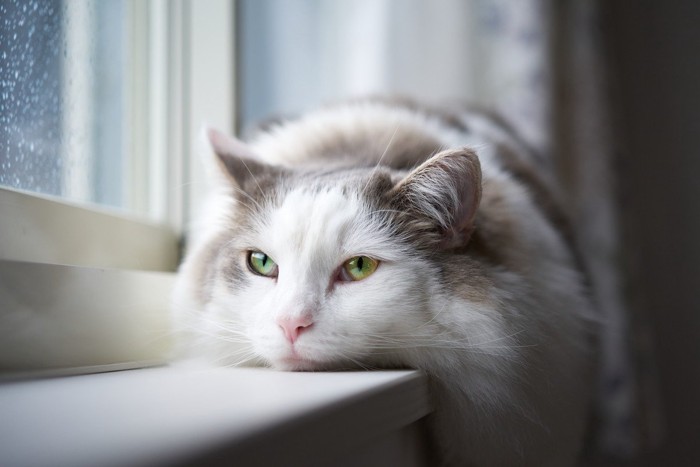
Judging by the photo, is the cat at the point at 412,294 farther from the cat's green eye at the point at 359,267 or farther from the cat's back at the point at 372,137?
the cat's back at the point at 372,137

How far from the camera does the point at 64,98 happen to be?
105cm

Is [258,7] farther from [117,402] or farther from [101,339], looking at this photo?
[117,402]

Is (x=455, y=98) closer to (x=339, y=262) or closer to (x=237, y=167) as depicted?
(x=237, y=167)

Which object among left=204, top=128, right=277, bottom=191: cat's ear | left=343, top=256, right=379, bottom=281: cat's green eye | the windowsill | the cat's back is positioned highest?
the cat's back

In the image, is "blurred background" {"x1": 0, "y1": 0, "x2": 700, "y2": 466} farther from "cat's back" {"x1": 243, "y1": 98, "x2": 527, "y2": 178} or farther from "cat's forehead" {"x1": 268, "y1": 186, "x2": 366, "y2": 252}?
"cat's forehead" {"x1": 268, "y1": 186, "x2": 366, "y2": 252}

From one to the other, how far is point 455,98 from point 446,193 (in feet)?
4.44

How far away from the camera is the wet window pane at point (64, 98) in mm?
881

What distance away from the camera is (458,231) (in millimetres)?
914

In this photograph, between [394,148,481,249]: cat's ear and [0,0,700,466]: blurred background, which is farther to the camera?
[0,0,700,466]: blurred background

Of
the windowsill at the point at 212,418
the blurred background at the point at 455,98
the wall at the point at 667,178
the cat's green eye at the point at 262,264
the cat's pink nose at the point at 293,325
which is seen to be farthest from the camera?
the wall at the point at 667,178

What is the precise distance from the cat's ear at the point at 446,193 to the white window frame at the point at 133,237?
1.44 feet

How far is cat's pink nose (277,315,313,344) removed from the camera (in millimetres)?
790

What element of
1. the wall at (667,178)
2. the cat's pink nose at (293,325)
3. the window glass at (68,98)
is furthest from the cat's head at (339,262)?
the wall at (667,178)

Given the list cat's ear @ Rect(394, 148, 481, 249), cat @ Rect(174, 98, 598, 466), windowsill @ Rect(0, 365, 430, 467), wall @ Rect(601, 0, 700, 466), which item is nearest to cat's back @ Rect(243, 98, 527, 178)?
cat @ Rect(174, 98, 598, 466)
